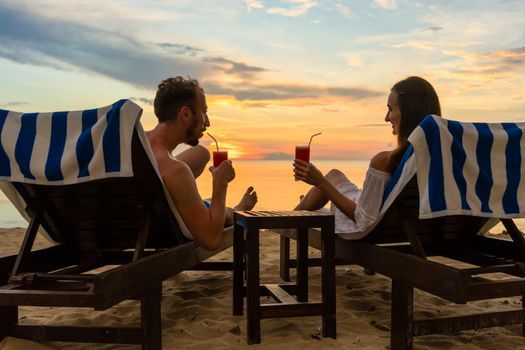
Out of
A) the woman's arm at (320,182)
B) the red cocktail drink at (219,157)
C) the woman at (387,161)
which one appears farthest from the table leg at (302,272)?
the red cocktail drink at (219,157)

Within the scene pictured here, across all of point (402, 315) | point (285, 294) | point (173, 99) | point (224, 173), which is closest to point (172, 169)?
point (224, 173)

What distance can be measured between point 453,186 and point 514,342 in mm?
1125

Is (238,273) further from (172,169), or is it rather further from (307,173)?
(172,169)

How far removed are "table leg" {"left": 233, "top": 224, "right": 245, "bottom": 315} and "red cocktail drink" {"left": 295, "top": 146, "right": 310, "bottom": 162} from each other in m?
0.62

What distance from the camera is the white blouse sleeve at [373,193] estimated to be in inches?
111

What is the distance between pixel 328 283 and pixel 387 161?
2.54ft

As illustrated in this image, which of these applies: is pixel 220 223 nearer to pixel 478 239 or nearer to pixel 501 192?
pixel 501 192

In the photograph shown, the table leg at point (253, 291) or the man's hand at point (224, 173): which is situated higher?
the man's hand at point (224, 173)

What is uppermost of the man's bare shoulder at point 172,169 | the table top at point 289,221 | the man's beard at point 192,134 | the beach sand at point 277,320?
the man's beard at point 192,134

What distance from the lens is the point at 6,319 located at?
8.59 ft

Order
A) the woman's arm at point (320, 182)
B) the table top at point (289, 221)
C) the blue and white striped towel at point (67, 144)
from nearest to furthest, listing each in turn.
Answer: the blue and white striped towel at point (67, 144) < the table top at point (289, 221) < the woman's arm at point (320, 182)

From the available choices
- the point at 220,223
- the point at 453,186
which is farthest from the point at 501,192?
the point at 220,223

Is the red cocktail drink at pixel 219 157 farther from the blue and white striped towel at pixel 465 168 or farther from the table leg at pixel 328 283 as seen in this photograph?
the blue and white striped towel at pixel 465 168

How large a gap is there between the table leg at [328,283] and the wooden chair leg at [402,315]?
416mm
